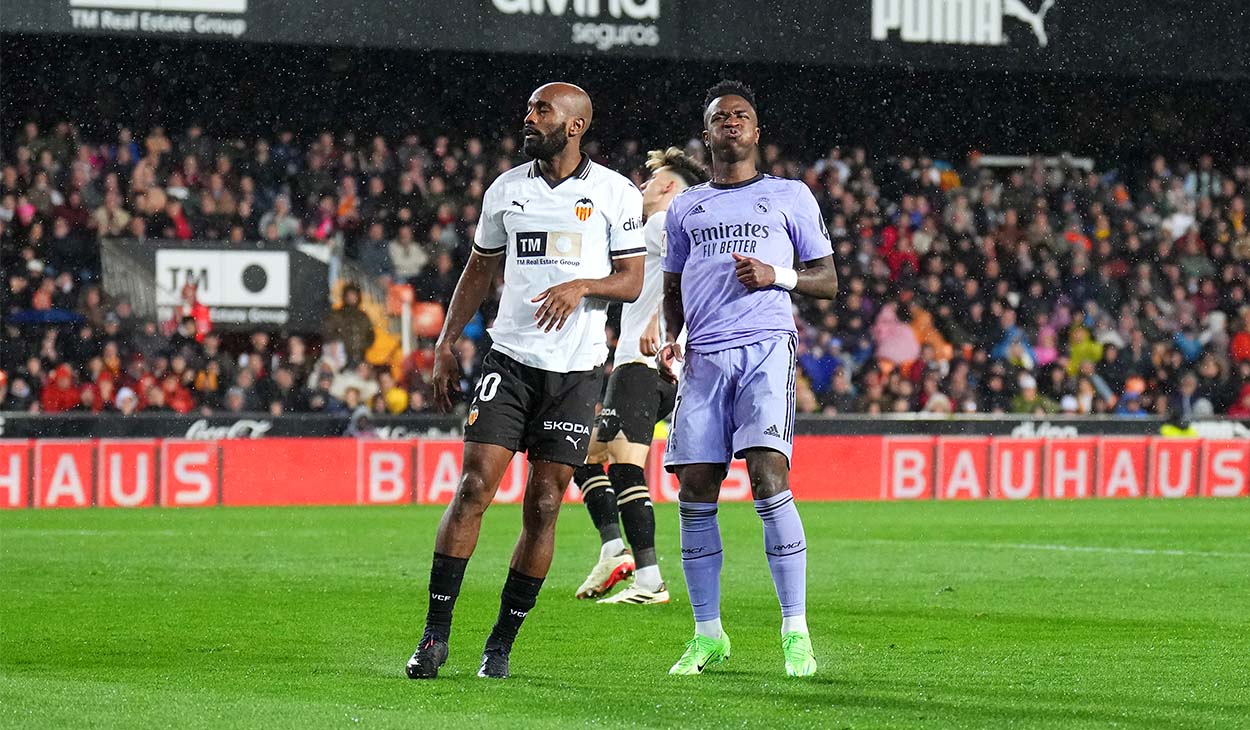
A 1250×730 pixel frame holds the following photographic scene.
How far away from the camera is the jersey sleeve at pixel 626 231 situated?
6.67 meters

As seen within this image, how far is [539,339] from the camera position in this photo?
6555 millimetres

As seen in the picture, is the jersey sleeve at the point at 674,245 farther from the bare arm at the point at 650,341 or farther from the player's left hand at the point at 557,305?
the bare arm at the point at 650,341

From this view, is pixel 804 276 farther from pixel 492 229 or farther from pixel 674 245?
pixel 492 229

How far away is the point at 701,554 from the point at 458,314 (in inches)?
50.0

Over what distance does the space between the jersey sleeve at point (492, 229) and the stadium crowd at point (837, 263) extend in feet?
44.0

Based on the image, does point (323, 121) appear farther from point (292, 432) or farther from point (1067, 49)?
point (1067, 49)

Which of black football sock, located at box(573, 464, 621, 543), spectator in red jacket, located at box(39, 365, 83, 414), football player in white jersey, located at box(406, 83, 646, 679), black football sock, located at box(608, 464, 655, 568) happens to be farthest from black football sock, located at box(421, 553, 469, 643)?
spectator in red jacket, located at box(39, 365, 83, 414)

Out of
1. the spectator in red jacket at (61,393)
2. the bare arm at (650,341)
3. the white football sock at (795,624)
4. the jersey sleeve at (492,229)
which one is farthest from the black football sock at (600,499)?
the spectator in red jacket at (61,393)

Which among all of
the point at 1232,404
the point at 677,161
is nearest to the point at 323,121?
the point at 1232,404

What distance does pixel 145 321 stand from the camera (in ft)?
66.6

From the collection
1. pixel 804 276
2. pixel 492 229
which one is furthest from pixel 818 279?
pixel 492 229

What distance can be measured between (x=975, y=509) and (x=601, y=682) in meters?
12.6

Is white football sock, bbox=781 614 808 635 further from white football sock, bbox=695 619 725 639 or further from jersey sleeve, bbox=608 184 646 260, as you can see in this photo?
jersey sleeve, bbox=608 184 646 260

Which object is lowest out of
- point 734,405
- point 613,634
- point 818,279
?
point 613,634
